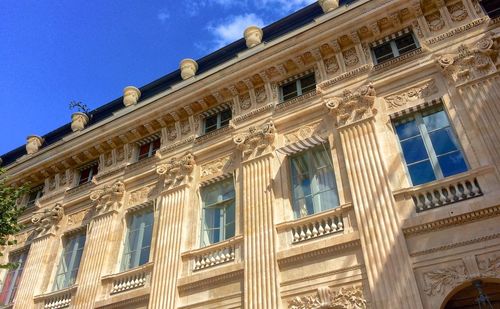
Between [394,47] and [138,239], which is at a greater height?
[394,47]

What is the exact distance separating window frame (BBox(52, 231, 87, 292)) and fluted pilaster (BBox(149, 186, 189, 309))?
3.14 metres

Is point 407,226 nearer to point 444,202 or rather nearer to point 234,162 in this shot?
point 444,202

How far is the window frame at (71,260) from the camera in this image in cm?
1259

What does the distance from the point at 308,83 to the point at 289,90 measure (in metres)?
0.61

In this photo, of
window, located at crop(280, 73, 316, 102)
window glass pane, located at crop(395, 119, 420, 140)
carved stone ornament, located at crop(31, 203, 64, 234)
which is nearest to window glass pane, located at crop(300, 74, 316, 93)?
window, located at crop(280, 73, 316, 102)

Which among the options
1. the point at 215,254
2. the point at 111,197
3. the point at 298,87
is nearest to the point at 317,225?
the point at 215,254

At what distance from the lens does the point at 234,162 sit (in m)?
11.6

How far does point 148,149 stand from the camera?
14102 millimetres

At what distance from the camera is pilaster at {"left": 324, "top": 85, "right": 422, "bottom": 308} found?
7.50m

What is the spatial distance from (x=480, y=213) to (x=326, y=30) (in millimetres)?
6422

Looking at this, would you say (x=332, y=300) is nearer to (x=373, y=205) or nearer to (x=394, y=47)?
(x=373, y=205)

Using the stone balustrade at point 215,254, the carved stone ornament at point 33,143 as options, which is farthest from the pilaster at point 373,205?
the carved stone ornament at point 33,143

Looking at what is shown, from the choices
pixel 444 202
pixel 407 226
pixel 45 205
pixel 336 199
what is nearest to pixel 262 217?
pixel 336 199

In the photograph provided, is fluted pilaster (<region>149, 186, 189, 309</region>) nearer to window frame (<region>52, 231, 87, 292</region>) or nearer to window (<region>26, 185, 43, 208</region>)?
window frame (<region>52, 231, 87, 292</region>)
